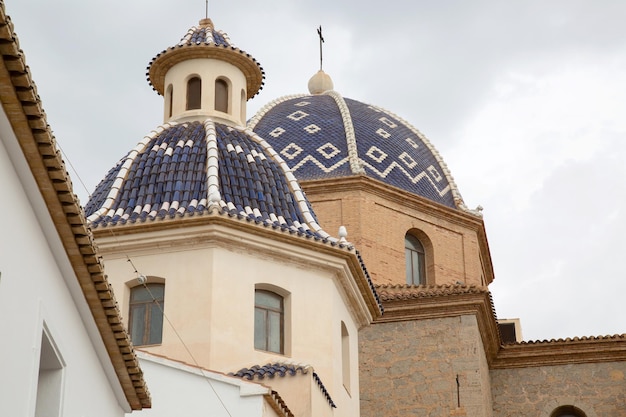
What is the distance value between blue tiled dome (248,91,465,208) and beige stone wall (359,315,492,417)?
12.0 ft

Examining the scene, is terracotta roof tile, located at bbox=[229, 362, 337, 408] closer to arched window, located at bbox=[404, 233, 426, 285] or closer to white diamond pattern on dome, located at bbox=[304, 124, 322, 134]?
arched window, located at bbox=[404, 233, 426, 285]

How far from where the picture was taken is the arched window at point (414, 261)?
23.9 metres

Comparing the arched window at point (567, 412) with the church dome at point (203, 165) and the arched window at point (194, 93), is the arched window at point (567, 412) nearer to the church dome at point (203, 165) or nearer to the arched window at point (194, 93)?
the church dome at point (203, 165)

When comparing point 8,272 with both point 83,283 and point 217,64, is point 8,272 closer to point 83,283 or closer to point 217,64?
point 83,283

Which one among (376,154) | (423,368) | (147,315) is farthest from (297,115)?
(147,315)

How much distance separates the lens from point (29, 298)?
834cm

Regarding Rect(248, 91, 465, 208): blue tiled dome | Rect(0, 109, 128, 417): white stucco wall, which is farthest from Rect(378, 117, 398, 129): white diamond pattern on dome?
Rect(0, 109, 128, 417): white stucco wall

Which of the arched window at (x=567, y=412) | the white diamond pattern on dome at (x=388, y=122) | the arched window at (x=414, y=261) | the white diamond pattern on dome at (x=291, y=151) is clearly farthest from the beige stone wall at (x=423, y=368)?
the white diamond pattern on dome at (x=388, y=122)

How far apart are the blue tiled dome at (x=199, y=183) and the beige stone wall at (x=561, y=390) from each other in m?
7.32

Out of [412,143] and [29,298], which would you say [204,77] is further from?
[29,298]

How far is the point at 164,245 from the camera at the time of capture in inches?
634

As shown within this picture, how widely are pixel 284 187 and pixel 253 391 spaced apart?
15.9 feet

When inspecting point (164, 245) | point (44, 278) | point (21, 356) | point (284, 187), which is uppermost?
point (284, 187)

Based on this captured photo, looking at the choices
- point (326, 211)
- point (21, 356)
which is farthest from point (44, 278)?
point (326, 211)
